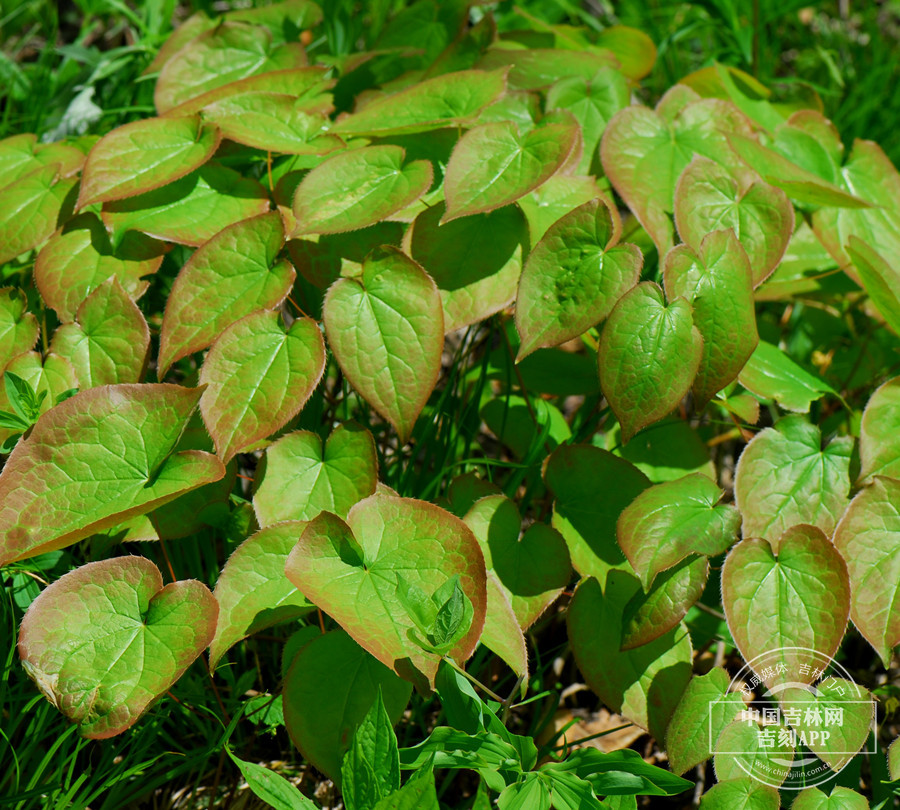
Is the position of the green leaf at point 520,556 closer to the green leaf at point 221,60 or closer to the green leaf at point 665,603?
the green leaf at point 665,603

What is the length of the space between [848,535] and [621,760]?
0.45m

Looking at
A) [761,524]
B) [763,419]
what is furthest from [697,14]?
[761,524]

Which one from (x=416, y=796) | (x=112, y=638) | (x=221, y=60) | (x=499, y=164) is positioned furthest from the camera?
(x=221, y=60)

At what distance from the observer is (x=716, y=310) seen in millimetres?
1080

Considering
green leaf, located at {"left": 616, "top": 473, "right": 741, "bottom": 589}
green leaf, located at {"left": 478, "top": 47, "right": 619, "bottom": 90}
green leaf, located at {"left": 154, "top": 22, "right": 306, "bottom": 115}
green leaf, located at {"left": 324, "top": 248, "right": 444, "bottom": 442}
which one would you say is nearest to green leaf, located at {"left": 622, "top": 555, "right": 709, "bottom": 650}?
green leaf, located at {"left": 616, "top": 473, "right": 741, "bottom": 589}

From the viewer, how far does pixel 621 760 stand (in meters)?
0.92

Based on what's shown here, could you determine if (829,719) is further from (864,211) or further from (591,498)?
(864,211)

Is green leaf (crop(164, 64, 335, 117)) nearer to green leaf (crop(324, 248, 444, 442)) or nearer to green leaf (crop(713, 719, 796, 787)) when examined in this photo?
green leaf (crop(324, 248, 444, 442))

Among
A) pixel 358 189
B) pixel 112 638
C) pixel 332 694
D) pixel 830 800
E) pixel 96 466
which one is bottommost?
pixel 830 800

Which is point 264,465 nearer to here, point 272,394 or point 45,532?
point 272,394

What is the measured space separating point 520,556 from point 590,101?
869 mm

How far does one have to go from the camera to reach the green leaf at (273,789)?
2.93ft

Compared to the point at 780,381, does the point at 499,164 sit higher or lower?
higher

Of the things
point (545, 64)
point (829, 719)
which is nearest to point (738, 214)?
point (545, 64)
